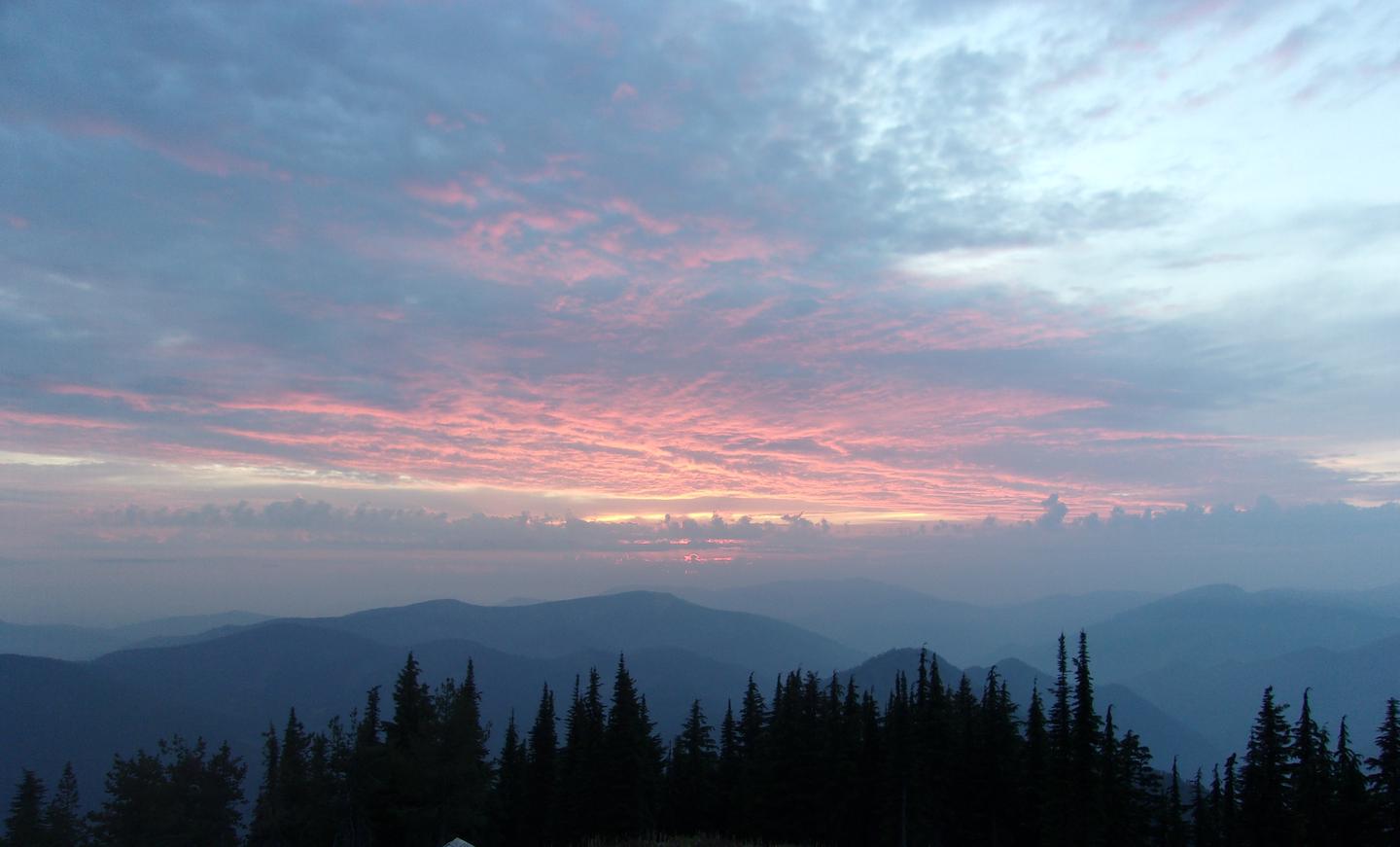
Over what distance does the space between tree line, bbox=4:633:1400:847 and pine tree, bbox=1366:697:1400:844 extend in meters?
0.11

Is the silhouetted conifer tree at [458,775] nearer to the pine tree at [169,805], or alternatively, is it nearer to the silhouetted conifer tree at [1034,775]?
the pine tree at [169,805]

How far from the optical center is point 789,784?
54.2 metres

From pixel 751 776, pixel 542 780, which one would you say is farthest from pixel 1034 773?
pixel 542 780

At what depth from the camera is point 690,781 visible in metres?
63.3

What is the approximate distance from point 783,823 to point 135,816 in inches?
1661

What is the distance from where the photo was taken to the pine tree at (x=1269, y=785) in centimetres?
4194

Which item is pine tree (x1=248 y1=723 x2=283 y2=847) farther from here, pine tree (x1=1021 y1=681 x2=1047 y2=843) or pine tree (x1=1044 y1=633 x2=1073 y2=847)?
pine tree (x1=1044 y1=633 x2=1073 y2=847)

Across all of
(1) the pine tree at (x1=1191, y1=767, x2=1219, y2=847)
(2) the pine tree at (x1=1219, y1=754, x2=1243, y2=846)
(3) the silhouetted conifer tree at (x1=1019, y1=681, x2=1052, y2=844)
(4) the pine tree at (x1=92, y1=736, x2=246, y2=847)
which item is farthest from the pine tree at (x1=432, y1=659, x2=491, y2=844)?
(1) the pine tree at (x1=1191, y1=767, x2=1219, y2=847)

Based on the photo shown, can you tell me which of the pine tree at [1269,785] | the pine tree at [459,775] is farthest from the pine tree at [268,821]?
the pine tree at [1269,785]

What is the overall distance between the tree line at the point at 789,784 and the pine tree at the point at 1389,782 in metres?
0.11

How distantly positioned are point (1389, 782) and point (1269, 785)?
16.5 feet

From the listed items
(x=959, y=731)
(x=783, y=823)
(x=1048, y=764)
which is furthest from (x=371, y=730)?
(x=1048, y=764)

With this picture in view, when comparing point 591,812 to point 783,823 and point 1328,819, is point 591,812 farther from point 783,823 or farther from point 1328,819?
point 1328,819

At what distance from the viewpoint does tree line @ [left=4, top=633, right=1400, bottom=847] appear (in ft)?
141
